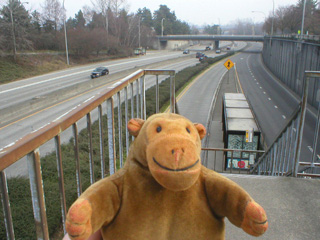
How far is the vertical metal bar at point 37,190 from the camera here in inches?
57.8

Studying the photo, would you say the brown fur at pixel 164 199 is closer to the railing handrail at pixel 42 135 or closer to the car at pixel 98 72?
the railing handrail at pixel 42 135

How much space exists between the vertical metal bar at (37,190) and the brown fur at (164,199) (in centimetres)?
21

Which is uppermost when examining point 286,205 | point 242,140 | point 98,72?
point 286,205

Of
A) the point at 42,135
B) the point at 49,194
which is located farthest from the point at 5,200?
the point at 49,194

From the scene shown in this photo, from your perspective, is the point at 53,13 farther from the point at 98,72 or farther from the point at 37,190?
the point at 37,190

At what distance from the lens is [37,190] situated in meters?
1.51

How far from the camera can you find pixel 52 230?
5.91 metres

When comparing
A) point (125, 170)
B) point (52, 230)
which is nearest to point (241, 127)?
point (52, 230)

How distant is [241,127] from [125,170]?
467 inches

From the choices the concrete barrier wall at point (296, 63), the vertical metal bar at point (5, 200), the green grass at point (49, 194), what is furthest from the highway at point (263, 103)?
the vertical metal bar at point (5, 200)

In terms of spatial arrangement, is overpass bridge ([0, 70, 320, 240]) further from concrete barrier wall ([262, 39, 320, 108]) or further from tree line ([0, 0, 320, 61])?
tree line ([0, 0, 320, 61])

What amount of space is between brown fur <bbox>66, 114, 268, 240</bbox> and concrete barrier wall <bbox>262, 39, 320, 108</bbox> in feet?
66.7

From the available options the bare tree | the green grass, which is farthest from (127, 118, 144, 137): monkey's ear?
the bare tree

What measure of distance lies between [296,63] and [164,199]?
114 feet
